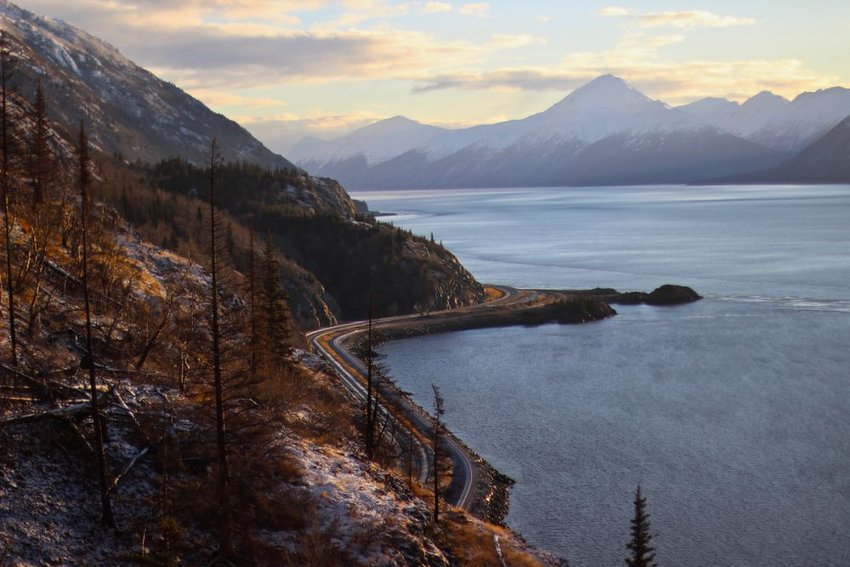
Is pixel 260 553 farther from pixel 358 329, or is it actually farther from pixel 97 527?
pixel 358 329

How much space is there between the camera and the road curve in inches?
2891

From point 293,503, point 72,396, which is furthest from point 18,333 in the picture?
point 293,503

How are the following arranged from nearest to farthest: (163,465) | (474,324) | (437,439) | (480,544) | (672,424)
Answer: (163,465), (480,544), (437,439), (672,424), (474,324)

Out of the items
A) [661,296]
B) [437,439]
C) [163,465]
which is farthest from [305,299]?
[163,465]

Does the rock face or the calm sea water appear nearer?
the calm sea water

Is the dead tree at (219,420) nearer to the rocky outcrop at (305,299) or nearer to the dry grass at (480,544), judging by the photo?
the dry grass at (480,544)

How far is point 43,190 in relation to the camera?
74.8 metres

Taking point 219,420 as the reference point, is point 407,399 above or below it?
below

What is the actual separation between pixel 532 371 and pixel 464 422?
2974 cm

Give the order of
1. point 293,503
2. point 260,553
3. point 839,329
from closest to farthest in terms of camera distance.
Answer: point 260,553 < point 293,503 < point 839,329

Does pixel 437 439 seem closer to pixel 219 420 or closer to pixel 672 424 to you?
pixel 219 420

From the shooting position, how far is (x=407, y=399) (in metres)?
105

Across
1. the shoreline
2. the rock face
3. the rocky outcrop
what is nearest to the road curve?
the shoreline

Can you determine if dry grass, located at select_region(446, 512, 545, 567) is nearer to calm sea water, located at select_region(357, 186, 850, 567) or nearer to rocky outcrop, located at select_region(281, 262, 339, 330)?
calm sea water, located at select_region(357, 186, 850, 567)
